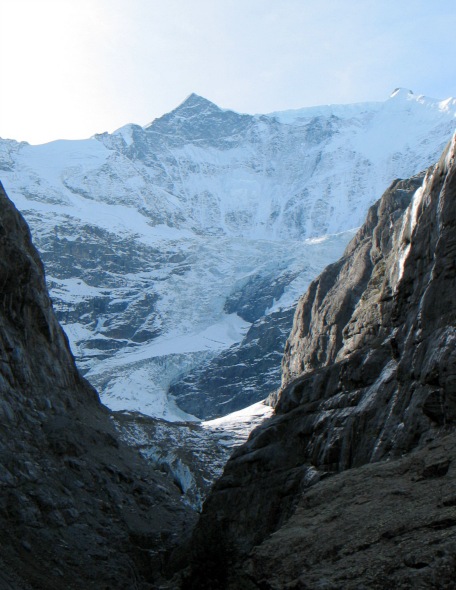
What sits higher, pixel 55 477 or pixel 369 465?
pixel 369 465

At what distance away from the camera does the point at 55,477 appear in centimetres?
5219

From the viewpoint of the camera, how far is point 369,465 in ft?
107

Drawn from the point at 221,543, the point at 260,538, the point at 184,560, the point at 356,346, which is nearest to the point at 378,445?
the point at 260,538

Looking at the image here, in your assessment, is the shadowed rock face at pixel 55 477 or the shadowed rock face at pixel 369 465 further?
the shadowed rock face at pixel 55 477

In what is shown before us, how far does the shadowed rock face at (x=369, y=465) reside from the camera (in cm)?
2394

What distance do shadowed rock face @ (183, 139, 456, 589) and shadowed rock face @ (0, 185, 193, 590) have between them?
6.29 meters

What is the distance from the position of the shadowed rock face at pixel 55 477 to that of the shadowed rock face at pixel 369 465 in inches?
248

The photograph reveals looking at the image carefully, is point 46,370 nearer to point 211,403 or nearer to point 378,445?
point 378,445

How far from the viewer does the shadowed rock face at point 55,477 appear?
147ft

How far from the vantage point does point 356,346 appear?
54.5 metres

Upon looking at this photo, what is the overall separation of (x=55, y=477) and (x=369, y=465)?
24533 millimetres

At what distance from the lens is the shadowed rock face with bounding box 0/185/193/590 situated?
44.9 metres

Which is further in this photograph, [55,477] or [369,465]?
[55,477]

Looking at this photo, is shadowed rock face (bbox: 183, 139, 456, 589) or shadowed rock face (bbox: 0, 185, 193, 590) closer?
shadowed rock face (bbox: 183, 139, 456, 589)
